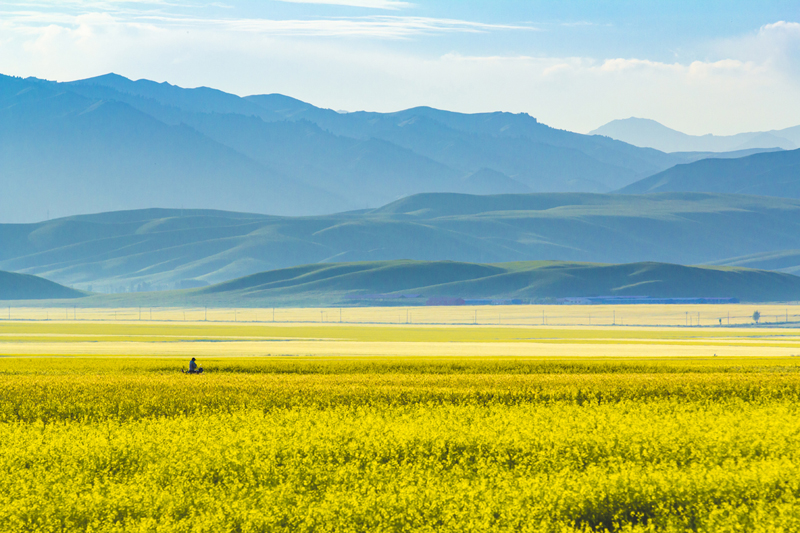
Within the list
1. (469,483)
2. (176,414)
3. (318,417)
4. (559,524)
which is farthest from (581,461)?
(176,414)

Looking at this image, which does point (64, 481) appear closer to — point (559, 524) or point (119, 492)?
point (119, 492)

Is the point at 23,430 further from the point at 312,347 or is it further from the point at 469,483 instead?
the point at 312,347

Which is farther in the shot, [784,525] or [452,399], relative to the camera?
[452,399]

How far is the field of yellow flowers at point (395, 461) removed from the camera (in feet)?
52.1

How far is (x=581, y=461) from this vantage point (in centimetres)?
2034

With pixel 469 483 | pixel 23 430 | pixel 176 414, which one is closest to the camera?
pixel 469 483

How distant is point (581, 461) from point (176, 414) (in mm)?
13704

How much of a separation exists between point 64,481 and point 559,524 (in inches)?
421

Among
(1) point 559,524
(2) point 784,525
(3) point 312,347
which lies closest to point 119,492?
(1) point 559,524

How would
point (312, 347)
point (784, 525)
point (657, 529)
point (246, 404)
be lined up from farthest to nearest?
point (312, 347)
point (246, 404)
point (657, 529)
point (784, 525)

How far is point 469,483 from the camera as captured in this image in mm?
18016

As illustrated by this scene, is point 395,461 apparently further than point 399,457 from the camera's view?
No

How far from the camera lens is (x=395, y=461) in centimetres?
1991

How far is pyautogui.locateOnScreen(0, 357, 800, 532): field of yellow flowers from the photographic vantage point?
15891 mm
